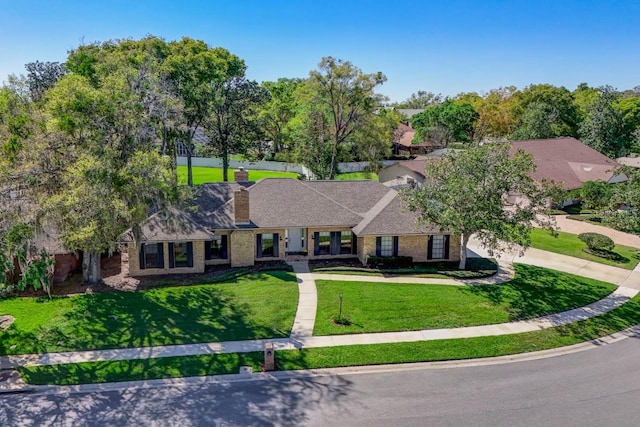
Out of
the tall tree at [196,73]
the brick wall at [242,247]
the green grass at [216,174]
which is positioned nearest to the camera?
the brick wall at [242,247]

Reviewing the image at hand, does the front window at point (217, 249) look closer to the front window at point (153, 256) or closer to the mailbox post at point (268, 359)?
the front window at point (153, 256)

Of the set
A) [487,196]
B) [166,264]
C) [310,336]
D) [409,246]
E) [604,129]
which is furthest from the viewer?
[604,129]

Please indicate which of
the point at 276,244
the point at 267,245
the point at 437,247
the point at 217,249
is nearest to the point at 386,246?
the point at 437,247

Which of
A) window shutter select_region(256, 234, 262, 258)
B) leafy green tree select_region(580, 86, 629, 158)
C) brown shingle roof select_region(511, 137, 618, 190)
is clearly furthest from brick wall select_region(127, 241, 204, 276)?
leafy green tree select_region(580, 86, 629, 158)

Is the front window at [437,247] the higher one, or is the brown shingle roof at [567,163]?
the brown shingle roof at [567,163]

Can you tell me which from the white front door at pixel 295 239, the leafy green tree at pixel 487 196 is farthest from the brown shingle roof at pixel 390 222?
the white front door at pixel 295 239

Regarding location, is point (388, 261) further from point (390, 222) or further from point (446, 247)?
point (446, 247)

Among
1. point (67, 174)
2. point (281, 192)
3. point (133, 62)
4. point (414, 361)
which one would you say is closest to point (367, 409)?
point (414, 361)
